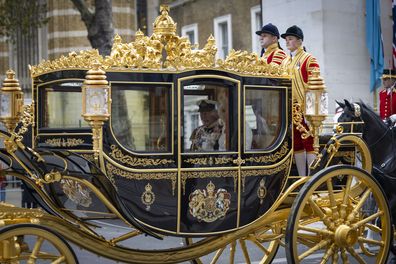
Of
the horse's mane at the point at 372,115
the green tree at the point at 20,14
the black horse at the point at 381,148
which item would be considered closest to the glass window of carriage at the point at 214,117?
the black horse at the point at 381,148

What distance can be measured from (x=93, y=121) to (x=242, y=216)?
159cm

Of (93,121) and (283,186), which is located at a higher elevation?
(93,121)

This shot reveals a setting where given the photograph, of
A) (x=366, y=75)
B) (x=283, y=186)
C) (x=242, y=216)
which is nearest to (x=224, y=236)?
(x=242, y=216)

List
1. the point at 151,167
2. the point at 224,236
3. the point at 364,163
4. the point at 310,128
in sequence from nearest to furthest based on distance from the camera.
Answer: the point at 151,167, the point at 224,236, the point at 310,128, the point at 364,163

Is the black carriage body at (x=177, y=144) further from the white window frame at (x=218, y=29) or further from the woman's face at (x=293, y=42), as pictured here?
the white window frame at (x=218, y=29)

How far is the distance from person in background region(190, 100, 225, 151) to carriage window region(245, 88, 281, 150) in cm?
25

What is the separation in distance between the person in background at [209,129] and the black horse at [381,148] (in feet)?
6.66

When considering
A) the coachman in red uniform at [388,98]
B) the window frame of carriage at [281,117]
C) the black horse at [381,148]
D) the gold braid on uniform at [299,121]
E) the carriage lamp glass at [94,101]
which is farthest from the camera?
the coachman in red uniform at [388,98]

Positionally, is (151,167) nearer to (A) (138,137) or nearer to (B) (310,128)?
(A) (138,137)

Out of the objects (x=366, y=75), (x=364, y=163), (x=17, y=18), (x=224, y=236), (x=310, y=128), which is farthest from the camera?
(x=17, y=18)

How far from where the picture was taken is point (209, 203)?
20.5ft

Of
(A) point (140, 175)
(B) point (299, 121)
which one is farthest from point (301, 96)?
(A) point (140, 175)

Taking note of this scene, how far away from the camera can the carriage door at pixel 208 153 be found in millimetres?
6160

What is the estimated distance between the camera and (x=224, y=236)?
21.1 feet
